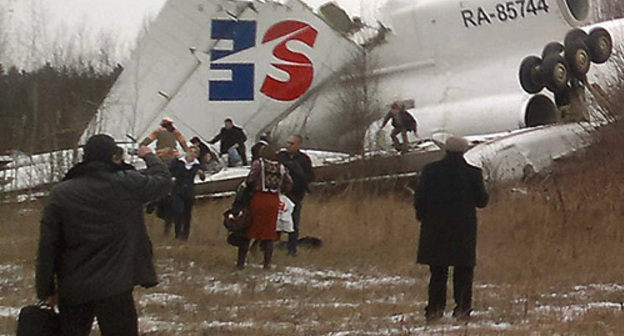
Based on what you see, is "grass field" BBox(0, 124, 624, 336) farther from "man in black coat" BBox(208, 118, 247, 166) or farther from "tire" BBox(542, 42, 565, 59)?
"tire" BBox(542, 42, 565, 59)

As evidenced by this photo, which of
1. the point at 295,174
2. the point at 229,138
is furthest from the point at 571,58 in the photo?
the point at 295,174

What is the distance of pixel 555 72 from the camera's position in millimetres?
19547

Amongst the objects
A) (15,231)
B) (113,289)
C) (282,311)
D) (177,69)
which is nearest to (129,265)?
(113,289)

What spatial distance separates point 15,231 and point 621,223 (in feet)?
26.8

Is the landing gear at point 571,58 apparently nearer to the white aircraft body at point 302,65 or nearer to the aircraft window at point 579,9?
the white aircraft body at point 302,65

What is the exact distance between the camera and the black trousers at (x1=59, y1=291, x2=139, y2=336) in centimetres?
523

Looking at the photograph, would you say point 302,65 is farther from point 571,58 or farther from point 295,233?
point 295,233

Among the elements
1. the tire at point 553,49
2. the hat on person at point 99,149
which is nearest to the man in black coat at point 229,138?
the tire at point 553,49

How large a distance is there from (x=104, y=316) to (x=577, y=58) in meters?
15.7

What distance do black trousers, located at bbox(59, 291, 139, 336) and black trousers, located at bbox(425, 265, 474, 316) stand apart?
10.2 feet

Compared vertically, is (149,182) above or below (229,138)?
below

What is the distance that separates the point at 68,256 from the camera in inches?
205

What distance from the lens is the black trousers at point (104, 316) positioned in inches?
206

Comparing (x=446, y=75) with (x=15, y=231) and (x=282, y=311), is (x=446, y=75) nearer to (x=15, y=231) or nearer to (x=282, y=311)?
(x=15, y=231)
